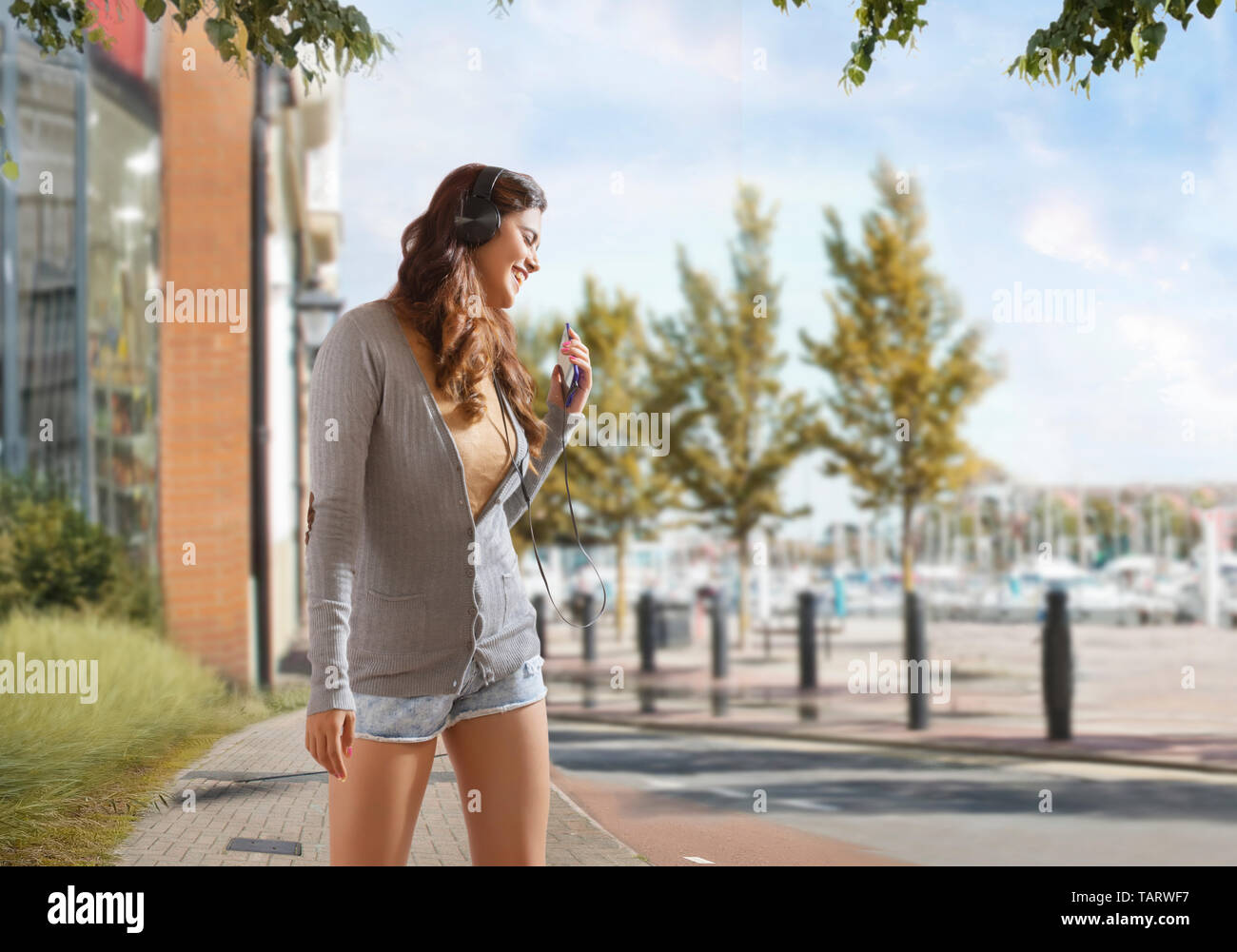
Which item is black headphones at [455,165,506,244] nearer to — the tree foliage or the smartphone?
the smartphone

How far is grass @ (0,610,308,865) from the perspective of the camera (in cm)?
321

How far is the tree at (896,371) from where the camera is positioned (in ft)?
52.7

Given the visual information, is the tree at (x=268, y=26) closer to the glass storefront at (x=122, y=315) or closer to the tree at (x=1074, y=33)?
the tree at (x=1074, y=33)

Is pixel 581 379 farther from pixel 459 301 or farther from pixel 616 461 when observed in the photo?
pixel 616 461

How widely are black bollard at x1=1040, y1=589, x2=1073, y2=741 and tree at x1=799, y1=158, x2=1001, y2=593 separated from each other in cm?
683

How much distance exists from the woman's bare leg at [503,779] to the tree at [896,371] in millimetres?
14454

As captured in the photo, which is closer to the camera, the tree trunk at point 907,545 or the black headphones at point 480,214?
the black headphones at point 480,214

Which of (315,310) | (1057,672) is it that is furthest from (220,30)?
(1057,672)

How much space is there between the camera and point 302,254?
8.71m

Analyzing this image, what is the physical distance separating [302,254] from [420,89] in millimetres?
4288

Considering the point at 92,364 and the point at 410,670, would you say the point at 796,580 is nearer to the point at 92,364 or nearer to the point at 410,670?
the point at 92,364

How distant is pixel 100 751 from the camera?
11.0 ft

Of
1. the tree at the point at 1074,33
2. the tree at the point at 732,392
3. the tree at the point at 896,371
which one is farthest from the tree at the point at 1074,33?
the tree at the point at 732,392
